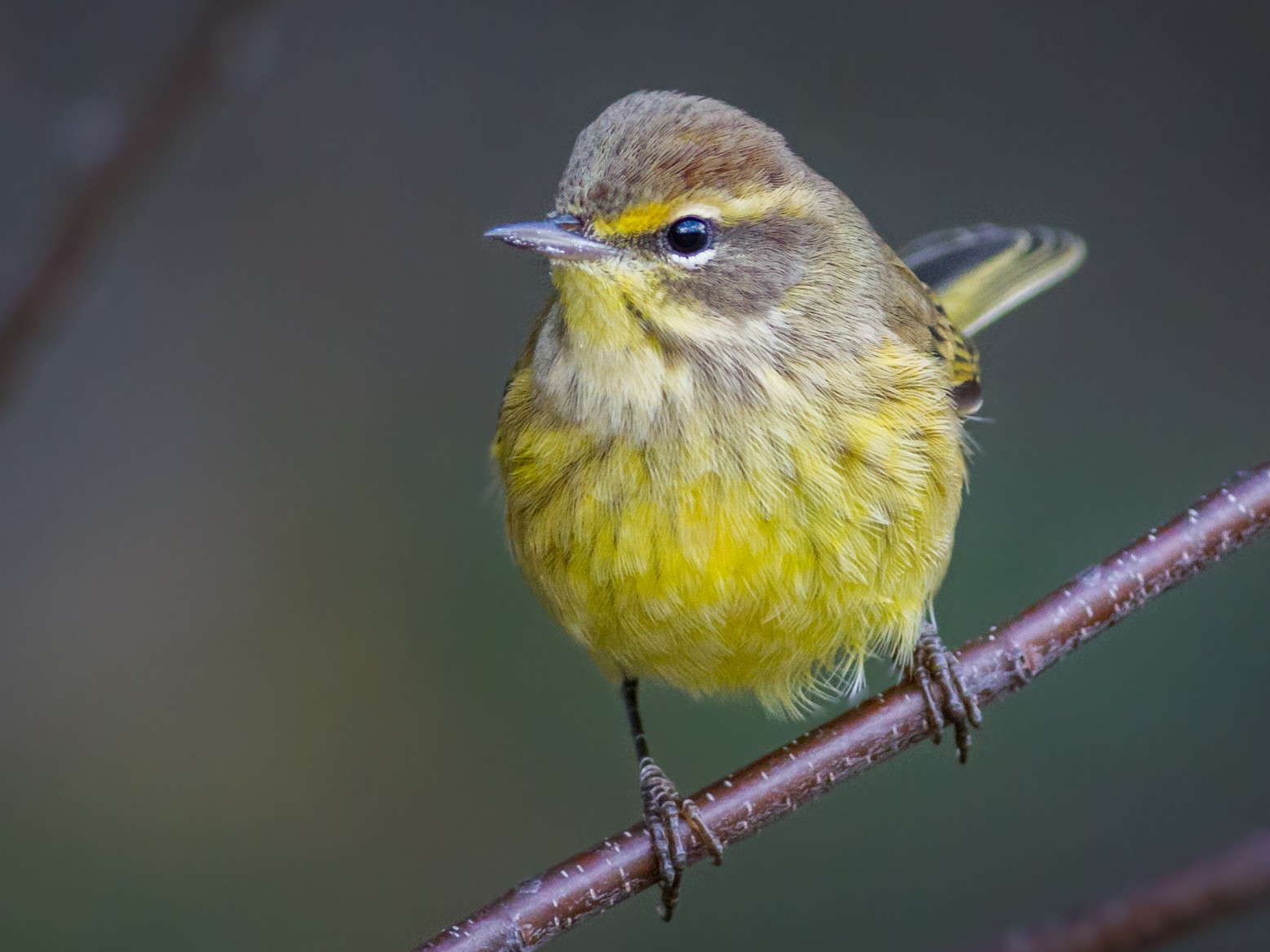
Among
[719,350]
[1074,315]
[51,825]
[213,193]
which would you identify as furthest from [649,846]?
[213,193]

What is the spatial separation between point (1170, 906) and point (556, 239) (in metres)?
1.87

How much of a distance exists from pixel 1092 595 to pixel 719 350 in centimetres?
107

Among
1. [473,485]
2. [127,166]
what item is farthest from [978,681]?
[473,485]

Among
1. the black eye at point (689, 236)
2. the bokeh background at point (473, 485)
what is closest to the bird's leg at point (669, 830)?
the black eye at point (689, 236)

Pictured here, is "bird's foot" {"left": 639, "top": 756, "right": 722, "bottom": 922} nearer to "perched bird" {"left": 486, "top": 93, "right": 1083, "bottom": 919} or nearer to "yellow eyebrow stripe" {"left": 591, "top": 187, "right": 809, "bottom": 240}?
"perched bird" {"left": 486, "top": 93, "right": 1083, "bottom": 919}

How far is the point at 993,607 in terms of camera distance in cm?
595

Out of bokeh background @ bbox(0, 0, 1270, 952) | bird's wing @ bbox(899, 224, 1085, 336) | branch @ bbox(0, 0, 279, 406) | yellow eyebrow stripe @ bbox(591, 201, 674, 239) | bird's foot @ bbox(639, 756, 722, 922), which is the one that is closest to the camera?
branch @ bbox(0, 0, 279, 406)

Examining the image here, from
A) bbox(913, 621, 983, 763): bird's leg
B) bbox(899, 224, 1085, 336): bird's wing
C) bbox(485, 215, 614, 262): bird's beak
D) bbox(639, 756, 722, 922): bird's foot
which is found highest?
bbox(899, 224, 1085, 336): bird's wing

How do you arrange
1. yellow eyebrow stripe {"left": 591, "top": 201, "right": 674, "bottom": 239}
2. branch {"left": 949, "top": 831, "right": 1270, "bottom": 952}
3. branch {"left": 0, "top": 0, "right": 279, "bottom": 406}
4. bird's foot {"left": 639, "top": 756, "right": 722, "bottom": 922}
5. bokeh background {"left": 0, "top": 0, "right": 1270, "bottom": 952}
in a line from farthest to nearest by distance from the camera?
bokeh background {"left": 0, "top": 0, "right": 1270, "bottom": 952}
bird's foot {"left": 639, "top": 756, "right": 722, "bottom": 922}
yellow eyebrow stripe {"left": 591, "top": 201, "right": 674, "bottom": 239}
branch {"left": 0, "top": 0, "right": 279, "bottom": 406}
branch {"left": 949, "top": 831, "right": 1270, "bottom": 952}

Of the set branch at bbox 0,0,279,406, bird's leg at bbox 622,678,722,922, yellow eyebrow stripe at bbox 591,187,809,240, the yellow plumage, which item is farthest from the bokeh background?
branch at bbox 0,0,279,406

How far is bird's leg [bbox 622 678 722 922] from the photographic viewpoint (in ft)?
11.7

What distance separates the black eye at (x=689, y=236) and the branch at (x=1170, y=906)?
1842 millimetres

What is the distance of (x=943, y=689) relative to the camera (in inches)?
A: 152

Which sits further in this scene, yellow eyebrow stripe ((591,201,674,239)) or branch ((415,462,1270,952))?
branch ((415,462,1270,952))
